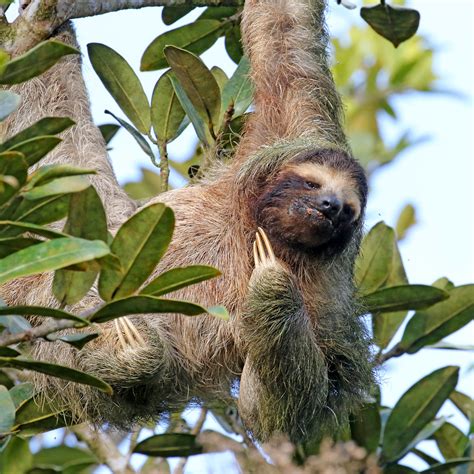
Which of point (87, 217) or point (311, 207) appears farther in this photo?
point (311, 207)

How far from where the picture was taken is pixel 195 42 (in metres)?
6.21

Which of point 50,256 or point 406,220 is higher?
point 406,220

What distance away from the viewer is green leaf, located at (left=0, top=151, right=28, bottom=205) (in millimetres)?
3141

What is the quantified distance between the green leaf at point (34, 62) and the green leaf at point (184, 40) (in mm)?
2584

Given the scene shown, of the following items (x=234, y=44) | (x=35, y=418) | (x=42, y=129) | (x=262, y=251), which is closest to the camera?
(x=42, y=129)

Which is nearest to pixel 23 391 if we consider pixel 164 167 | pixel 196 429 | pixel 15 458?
pixel 15 458

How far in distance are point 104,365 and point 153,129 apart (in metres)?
1.61

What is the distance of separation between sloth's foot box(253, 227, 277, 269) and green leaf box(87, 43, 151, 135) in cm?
104

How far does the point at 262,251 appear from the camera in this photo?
5.53 metres

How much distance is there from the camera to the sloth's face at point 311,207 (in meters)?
5.42

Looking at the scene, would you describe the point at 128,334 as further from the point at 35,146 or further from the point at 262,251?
the point at 35,146

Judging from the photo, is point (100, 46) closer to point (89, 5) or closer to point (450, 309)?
point (89, 5)

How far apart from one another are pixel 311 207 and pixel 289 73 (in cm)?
140

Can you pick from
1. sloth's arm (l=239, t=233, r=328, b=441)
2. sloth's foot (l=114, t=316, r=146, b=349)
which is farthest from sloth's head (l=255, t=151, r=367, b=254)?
sloth's foot (l=114, t=316, r=146, b=349)
